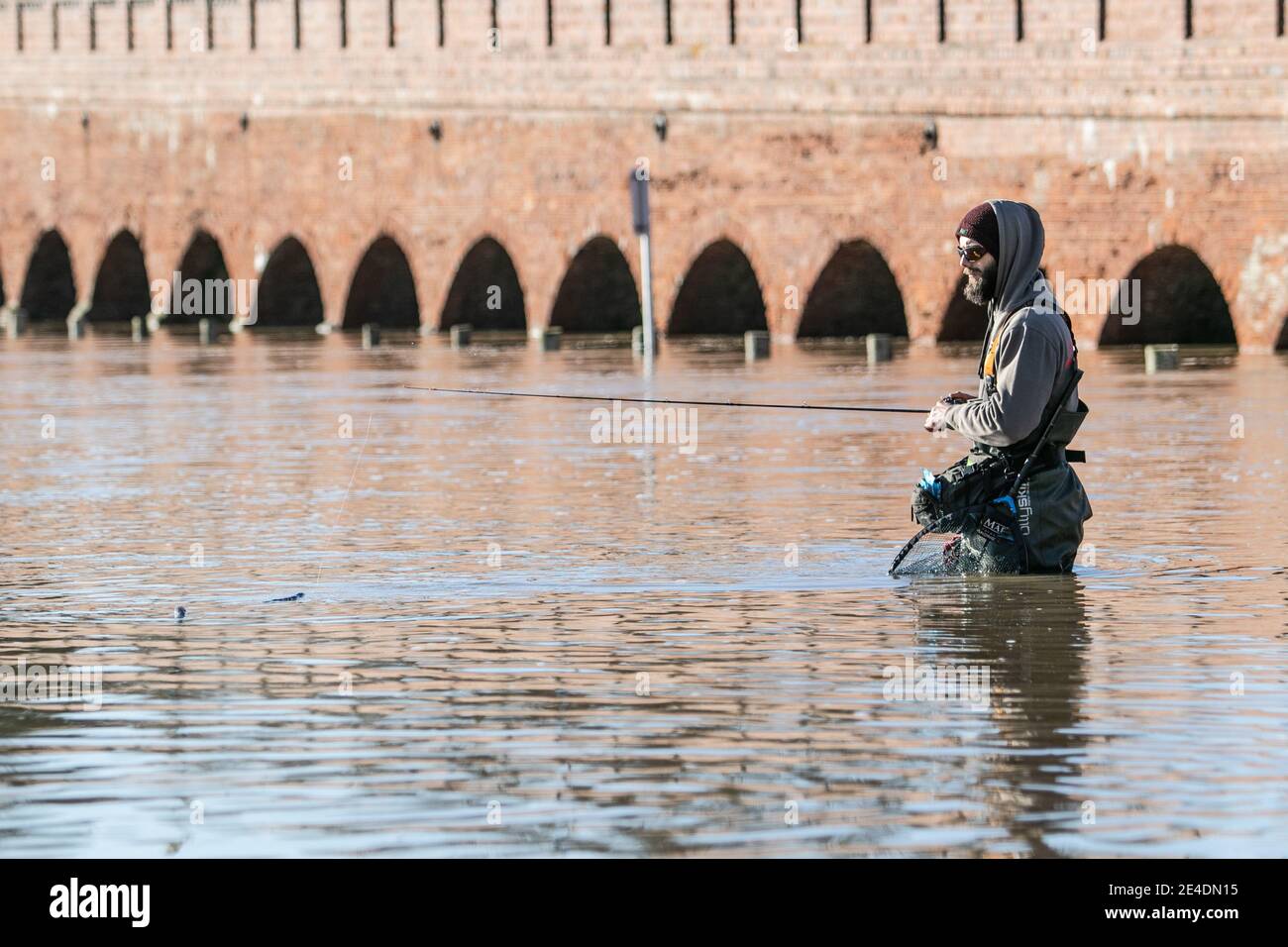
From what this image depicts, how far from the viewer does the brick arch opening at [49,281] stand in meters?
39.8

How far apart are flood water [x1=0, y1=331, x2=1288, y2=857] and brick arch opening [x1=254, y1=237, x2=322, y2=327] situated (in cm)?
2120

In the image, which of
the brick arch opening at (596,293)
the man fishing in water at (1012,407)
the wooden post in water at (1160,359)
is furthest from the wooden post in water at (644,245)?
the man fishing in water at (1012,407)

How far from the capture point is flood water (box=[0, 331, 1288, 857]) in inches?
198

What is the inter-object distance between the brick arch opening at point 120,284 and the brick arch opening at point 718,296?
11.1m

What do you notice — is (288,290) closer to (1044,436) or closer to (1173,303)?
(1173,303)

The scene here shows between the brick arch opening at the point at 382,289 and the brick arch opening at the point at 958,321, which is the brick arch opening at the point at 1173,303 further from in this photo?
the brick arch opening at the point at 382,289

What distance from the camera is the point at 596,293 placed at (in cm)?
3173

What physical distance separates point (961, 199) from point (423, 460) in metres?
13.7

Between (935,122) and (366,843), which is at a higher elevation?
(935,122)

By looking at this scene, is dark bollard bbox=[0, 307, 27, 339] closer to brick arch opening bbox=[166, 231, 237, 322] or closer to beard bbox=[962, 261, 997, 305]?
brick arch opening bbox=[166, 231, 237, 322]

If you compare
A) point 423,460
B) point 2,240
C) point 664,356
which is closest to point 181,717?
point 423,460

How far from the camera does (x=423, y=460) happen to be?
13852 millimetres

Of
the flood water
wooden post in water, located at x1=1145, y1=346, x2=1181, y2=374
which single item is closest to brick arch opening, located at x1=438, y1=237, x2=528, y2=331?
wooden post in water, located at x1=1145, y1=346, x2=1181, y2=374

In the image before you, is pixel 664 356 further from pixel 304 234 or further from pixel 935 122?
pixel 304 234
